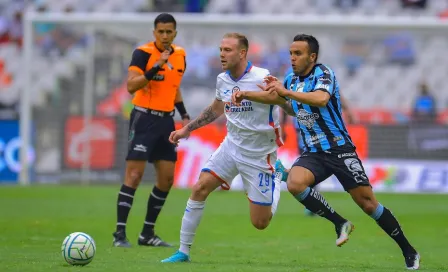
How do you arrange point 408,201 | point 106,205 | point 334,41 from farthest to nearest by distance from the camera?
point 334,41
point 408,201
point 106,205

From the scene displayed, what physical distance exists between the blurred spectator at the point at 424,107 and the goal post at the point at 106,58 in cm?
146

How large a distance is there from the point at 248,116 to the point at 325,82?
3.00 ft

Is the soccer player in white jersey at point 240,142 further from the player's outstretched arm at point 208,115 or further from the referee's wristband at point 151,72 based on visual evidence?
the referee's wristband at point 151,72

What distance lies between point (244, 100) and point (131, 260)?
1975mm

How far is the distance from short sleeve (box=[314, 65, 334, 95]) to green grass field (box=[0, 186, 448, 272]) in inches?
68.5

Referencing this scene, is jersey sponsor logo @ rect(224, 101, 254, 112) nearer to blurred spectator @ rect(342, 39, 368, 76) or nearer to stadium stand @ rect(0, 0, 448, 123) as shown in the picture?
stadium stand @ rect(0, 0, 448, 123)

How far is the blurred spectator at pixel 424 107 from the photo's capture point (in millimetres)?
22297

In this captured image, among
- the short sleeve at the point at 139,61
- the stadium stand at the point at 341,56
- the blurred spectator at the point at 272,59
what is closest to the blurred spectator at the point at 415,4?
the stadium stand at the point at 341,56

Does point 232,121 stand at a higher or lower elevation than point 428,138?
higher

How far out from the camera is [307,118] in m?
9.35

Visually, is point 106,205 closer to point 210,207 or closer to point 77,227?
point 210,207

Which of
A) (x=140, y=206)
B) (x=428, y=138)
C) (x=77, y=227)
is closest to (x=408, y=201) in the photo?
(x=428, y=138)

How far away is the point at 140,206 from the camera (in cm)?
1761

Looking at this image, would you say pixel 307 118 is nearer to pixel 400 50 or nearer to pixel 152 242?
pixel 152 242
